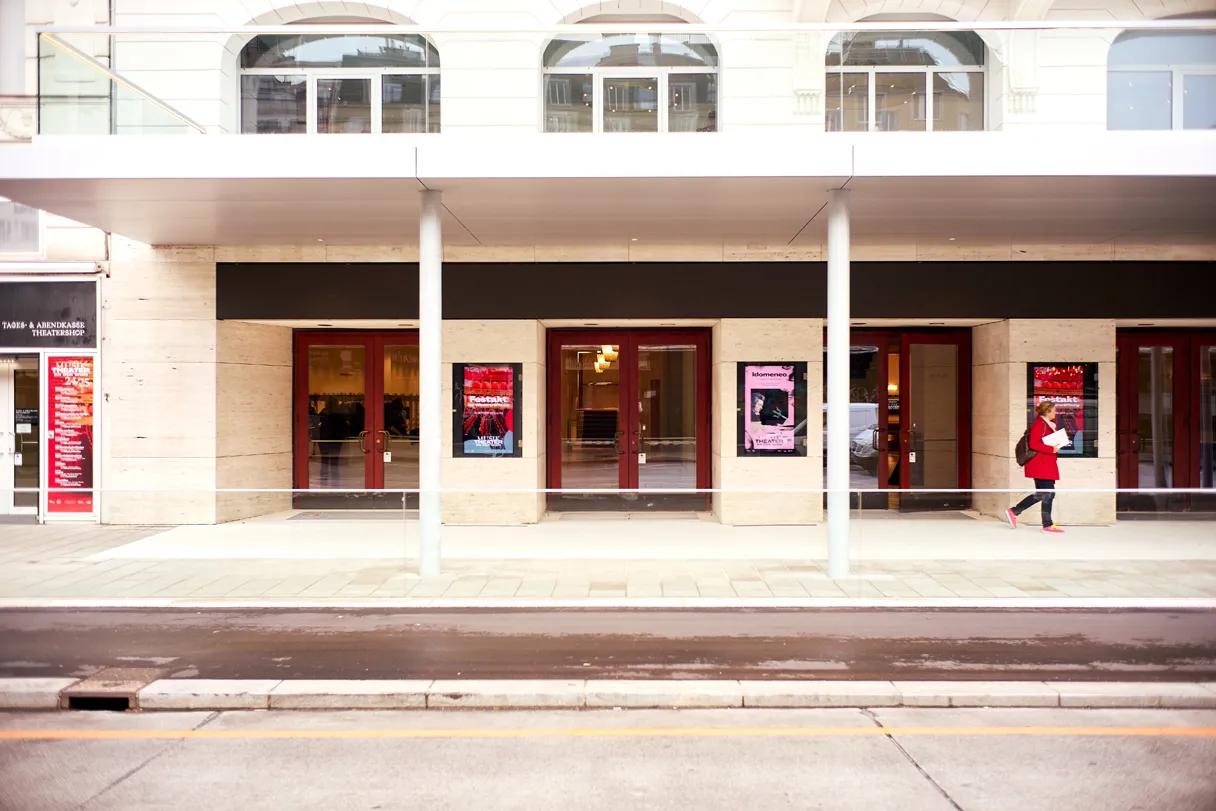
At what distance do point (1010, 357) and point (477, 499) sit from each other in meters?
8.00

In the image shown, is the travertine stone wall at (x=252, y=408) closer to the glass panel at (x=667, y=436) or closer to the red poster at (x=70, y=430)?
the red poster at (x=70, y=430)

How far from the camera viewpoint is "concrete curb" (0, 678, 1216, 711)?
5.50m

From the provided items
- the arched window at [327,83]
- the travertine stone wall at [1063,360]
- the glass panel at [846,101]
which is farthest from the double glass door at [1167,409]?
the arched window at [327,83]

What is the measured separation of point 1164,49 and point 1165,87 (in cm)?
52

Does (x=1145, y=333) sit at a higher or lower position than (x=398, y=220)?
lower

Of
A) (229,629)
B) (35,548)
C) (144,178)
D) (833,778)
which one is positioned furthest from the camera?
(35,548)

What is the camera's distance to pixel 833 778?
444 centimetres

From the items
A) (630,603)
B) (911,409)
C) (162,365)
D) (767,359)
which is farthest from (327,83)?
(911,409)

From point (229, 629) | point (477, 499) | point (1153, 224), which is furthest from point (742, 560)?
point (1153, 224)

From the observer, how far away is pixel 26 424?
13.4 m

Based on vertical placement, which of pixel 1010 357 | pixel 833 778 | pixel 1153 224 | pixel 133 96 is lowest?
pixel 833 778

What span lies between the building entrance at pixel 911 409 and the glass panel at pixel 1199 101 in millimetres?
5144

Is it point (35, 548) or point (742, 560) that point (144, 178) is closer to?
point (35, 548)

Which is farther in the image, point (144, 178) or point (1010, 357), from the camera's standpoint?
point (1010, 357)
